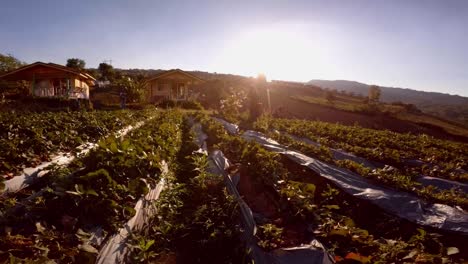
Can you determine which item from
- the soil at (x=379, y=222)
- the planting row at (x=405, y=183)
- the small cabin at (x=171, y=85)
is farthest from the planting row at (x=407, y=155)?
the small cabin at (x=171, y=85)

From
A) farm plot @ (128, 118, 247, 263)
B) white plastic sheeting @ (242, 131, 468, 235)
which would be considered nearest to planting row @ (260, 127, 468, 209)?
white plastic sheeting @ (242, 131, 468, 235)

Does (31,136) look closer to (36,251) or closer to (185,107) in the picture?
(36,251)

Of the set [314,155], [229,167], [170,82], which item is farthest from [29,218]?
[170,82]

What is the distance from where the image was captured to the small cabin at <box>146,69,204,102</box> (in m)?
33.3

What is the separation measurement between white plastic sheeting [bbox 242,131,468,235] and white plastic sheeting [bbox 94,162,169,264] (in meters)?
4.02

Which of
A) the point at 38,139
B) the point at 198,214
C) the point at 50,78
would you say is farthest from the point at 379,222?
the point at 50,78

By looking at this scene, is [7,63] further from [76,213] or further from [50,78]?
[76,213]

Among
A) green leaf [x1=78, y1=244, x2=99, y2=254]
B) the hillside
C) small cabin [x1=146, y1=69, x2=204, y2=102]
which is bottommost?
the hillside

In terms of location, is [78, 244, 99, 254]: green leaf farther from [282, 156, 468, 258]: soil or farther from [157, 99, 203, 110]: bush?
[157, 99, 203, 110]: bush

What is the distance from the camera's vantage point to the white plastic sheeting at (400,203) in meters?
5.04

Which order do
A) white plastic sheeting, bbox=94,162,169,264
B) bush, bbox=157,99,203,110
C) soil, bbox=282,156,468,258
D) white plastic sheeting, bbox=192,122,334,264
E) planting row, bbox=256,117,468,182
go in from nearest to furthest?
white plastic sheeting, bbox=94,162,169,264, white plastic sheeting, bbox=192,122,334,264, soil, bbox=282,156,468,258, planting row, bbox=256,117,468,182, bush, bbox=157,99,203,110

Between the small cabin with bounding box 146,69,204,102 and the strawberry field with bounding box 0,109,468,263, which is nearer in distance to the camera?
the strawberry field with bounding box 0,109,468,263

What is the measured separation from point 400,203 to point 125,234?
480cm

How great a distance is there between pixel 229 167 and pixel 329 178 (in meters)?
2.34
